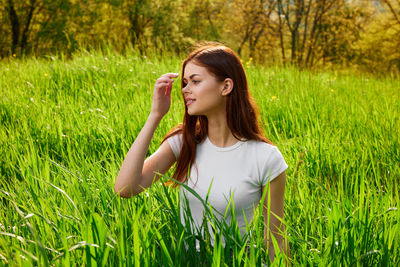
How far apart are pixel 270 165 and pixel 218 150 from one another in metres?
0.30

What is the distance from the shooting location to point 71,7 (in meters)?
22.1

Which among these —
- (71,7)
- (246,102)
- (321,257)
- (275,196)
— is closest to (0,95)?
(246,102)

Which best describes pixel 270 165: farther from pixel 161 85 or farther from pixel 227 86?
pixel 161 85

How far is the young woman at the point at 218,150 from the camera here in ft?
6.08

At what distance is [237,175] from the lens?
188cm

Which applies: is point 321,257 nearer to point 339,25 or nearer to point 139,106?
point 139,106

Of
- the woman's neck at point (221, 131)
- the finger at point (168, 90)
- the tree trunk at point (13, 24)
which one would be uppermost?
the tree trunk at point (13, 24)

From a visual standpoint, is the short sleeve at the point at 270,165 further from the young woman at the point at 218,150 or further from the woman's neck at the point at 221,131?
the woman's neck at the point at 221,131

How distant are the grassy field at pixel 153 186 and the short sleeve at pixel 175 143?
0.25m

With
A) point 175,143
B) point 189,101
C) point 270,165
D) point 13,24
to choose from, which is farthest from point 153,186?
point 13,24

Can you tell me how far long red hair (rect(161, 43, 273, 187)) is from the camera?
6.28 feet

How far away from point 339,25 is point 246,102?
938 inches

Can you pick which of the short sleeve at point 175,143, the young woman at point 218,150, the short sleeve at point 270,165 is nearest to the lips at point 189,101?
the young woman at point 218,150

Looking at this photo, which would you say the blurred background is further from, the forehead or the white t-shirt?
the white t-shirt
